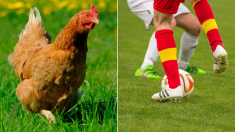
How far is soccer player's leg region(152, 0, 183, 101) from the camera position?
283 centimetres

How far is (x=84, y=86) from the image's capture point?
382cm

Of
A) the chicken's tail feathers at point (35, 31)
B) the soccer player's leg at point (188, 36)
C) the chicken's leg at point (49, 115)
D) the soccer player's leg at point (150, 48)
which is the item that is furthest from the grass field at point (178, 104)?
the chicken's tail feathers at point (35, 31)

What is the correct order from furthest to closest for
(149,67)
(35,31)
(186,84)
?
1. (149,67)
2. (35,31)
3. (186,84)

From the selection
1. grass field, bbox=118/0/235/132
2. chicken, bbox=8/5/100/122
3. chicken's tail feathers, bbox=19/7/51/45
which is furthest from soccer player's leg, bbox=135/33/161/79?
chicken's tail feathers, bbox=19/7/51/45

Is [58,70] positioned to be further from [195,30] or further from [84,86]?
[195,30]

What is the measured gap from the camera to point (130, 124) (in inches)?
90.4

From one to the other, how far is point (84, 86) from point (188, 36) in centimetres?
155

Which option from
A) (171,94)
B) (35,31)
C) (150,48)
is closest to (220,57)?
(171,94)

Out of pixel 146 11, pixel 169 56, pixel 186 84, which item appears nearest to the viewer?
pixel 169 56

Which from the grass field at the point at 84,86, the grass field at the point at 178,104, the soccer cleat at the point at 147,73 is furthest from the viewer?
the soccer cleat at the point at 147,73

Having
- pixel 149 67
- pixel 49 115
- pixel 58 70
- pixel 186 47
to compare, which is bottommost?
pixel 49 115

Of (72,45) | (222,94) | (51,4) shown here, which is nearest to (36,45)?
(72,45)

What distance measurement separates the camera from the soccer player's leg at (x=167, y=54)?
111 inches

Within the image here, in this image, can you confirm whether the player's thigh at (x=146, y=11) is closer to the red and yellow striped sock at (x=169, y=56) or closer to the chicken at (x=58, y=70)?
the red and yellow striped sock at (x=169, y=56)
